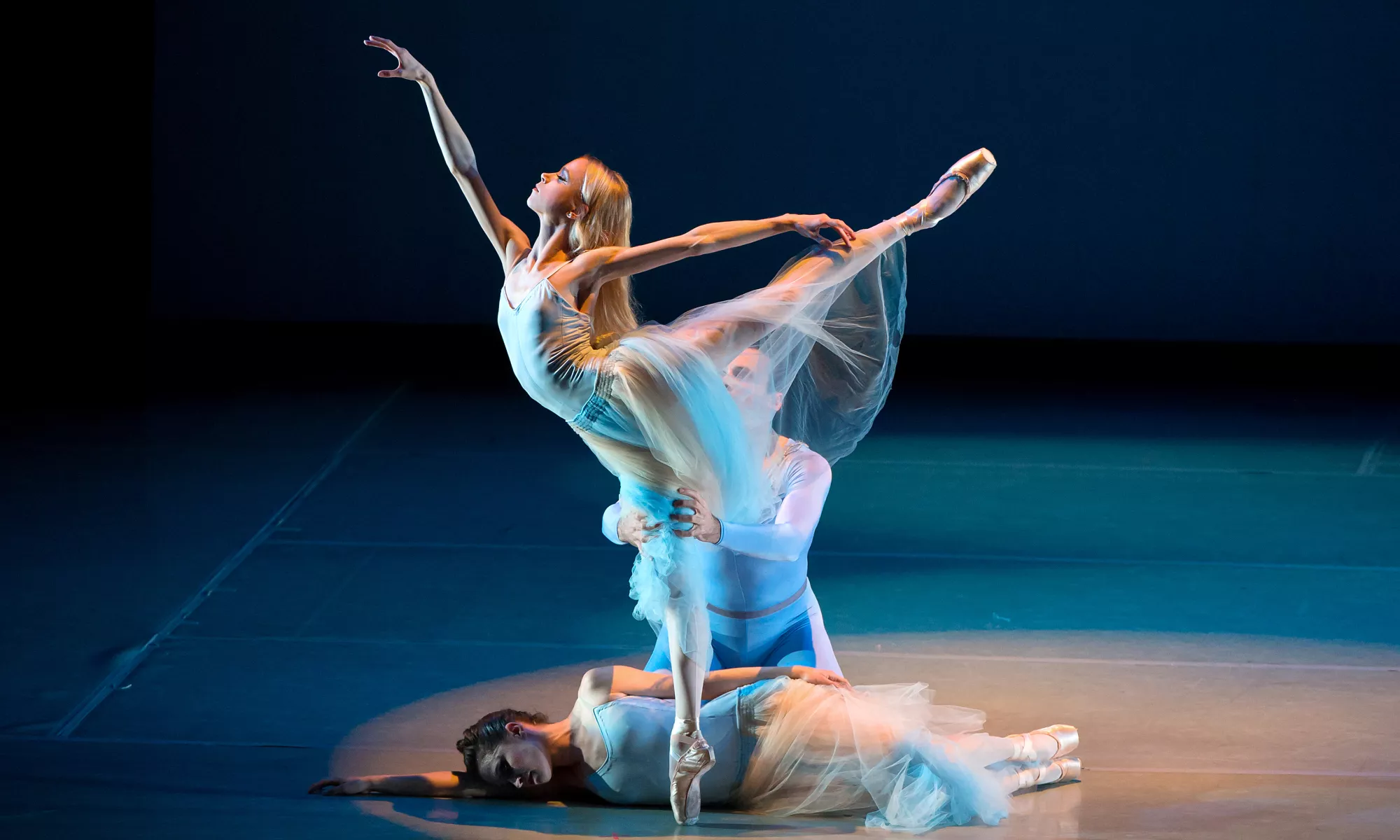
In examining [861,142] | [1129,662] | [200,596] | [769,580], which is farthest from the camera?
[861,142]

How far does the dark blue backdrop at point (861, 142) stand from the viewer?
879cm

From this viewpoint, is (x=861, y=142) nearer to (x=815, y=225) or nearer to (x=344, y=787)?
(x=815, y=225)

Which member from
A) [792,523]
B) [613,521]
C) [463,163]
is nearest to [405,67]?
[463,163]

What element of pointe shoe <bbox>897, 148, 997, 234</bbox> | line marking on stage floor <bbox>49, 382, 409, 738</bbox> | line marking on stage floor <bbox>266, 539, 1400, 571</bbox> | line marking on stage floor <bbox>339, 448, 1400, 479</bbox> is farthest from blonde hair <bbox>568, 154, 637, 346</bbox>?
line marking on stage floor <bbox>339, 448, 1400, 479</bbox>

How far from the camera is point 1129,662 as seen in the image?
4.38 m

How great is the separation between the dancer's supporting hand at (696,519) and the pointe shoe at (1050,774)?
0.84 meters

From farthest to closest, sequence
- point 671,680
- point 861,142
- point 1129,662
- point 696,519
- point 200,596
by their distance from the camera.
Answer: point 861,142
point 200,596
point 1129,662
point 671,680
point 696,519

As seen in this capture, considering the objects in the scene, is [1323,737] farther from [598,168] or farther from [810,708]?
[598,168]

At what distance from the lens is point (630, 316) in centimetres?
362

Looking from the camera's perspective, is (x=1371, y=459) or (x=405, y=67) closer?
(x=405, y=67)

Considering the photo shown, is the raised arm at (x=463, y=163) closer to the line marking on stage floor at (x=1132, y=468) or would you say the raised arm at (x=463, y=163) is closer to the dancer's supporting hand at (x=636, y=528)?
the dancer's supporting hand at (x=636, y=528)

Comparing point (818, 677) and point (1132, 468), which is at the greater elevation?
point (1132, 468)

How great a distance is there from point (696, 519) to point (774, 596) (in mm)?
393

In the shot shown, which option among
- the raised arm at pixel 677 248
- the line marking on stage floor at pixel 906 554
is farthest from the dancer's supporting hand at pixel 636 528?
the line marking on stage floor at pixel 906 554
